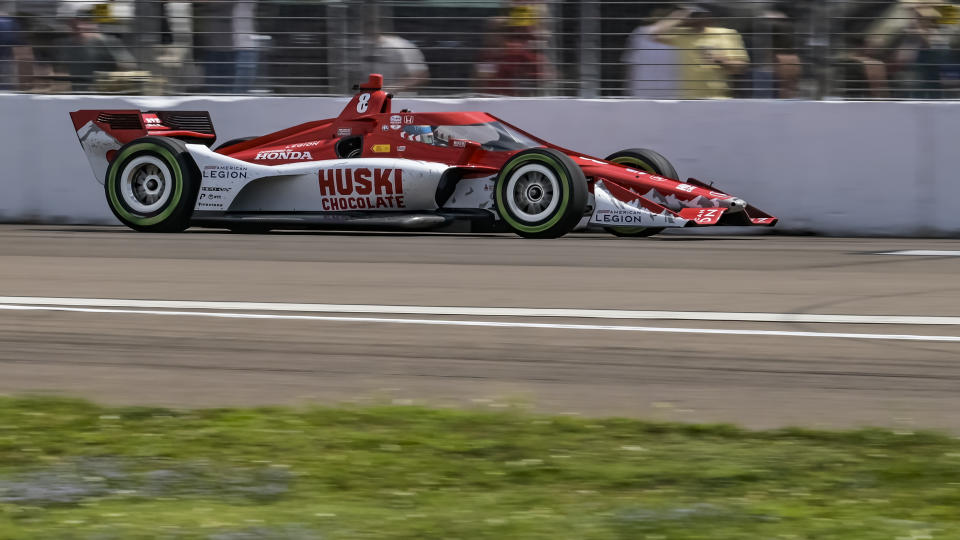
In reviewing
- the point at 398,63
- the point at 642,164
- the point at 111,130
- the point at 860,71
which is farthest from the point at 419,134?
the point at 860,71

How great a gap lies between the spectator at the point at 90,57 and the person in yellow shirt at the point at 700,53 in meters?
4.88

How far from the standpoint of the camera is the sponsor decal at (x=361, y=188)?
11422 millimetres

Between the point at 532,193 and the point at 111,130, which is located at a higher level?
the point at 111,130

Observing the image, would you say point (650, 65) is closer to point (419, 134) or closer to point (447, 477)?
point (419, 134)

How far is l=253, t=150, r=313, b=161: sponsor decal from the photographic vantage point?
11.8 meters

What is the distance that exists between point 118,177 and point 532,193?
3.52 meters

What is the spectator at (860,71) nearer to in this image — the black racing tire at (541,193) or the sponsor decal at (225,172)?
the black racing tire at (541,193)

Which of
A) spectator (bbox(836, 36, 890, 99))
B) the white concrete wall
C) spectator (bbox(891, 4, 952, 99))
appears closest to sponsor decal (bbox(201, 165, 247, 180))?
the white concrete wall

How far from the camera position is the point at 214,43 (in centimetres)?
1350

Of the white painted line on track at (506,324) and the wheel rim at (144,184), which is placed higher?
the wheel rim at (144,184)

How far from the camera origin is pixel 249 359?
606cm

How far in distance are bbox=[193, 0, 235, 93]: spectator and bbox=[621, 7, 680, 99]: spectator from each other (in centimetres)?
361

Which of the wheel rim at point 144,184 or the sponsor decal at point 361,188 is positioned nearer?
the sponsor decal at point 361,188

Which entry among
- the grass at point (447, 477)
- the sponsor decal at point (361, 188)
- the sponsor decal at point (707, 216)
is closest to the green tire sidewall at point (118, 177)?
the sponsor decal at point (361, 188)
